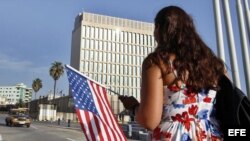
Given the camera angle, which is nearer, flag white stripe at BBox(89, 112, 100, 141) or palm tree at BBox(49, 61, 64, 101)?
flag white stripe at BBox(89, 112, 100, 141)

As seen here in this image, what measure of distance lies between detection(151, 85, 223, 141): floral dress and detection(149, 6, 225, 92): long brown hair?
0.08m

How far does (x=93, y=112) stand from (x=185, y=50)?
5.92ft

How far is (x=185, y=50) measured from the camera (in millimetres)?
2363

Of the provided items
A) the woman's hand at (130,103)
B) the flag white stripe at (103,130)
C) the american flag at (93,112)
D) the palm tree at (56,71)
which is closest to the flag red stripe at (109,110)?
the american flag at (93,112)

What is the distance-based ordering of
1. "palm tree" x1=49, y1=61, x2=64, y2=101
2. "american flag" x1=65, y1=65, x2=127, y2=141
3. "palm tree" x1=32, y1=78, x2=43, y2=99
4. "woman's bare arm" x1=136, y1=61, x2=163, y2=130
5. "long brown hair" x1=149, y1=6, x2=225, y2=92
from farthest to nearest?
"palm tree" x1=32, y1=78, x2=43, y2=99 → "palm tree" x1=49, y1=61, x2=64, y2=101 → "american flag" x1=65, y1=65, x2=127, y2=141 → "long brown hair" x1=149, y1=6, x2=225, y2=92 → "woman's bare arm" x1=136, y1=61, x2=163, y2=130

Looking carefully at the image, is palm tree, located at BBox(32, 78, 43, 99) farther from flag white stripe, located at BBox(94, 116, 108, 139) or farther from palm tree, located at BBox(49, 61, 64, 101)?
flag white stripe, located at BBox(94, 116, 108, 139)

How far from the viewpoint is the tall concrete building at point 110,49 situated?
129 meters

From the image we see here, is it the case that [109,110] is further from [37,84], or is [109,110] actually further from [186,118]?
[37,84]

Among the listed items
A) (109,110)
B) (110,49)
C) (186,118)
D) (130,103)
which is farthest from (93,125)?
(110,49)

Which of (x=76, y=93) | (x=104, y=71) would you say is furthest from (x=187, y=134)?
(x=104, y=71)

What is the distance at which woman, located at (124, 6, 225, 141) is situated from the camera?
2205mm

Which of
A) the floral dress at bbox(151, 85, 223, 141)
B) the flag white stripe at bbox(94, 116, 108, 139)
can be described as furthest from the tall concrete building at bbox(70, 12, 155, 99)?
the floral dress at bbox(151, 85, 223, 141)

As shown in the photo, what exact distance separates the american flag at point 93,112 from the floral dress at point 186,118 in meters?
1.64

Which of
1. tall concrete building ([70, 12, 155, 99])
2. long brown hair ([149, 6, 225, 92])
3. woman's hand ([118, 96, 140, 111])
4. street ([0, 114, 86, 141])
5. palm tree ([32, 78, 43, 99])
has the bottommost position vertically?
street ([0, 114, 86, 141])
